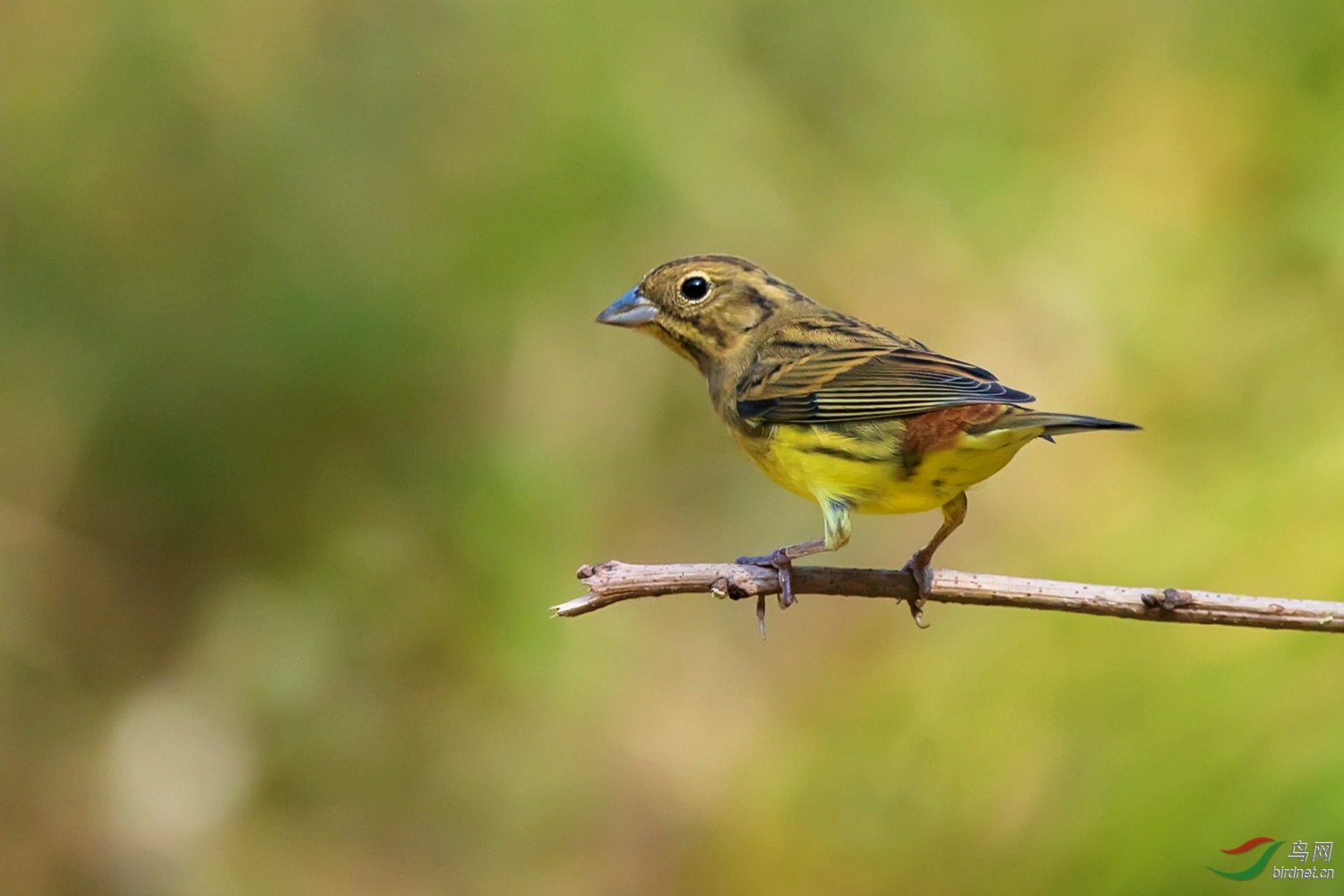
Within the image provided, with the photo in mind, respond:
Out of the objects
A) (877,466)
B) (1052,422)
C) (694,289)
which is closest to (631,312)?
(694,289)

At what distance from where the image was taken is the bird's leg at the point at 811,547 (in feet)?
13.9

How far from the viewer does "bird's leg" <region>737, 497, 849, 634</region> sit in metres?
4.24

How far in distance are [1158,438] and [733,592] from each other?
3.26m

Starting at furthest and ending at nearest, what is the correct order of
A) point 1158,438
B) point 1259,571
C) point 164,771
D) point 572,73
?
point 572,73
point 164,771
point 1158,438
point 1259,571

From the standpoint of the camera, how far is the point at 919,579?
428 centimetres

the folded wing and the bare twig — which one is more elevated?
the folded wing

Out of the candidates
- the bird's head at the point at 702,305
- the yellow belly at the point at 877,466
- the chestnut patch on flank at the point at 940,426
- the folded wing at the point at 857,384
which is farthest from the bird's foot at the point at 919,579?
the bird's head at the point at 702,305

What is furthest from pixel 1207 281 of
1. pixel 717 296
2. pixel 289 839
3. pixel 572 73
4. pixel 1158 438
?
pixel 289 839

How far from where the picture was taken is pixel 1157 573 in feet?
17.6

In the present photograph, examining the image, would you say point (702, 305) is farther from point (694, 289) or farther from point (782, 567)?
point (782, 567)

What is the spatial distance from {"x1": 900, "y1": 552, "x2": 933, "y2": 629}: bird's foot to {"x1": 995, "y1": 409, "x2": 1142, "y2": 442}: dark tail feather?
20.8 inches

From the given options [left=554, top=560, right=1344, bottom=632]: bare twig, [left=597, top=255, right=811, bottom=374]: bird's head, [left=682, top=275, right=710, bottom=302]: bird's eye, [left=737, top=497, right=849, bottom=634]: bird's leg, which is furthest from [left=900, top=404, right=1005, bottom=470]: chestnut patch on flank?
[left=682, top=275, right=710, bottom=302]: bird's eye

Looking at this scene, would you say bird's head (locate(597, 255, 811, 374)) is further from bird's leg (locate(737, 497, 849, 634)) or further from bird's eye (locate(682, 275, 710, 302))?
bird's leg (locate(737, 497, 849, 634))

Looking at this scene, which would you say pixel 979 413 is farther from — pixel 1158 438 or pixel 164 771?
pixel 164 771
